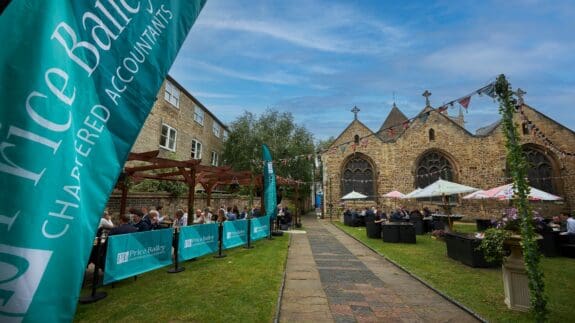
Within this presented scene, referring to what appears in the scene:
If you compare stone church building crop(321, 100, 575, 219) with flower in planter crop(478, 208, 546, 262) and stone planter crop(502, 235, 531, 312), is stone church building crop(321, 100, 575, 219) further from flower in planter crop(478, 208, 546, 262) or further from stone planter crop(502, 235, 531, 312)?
stone planter crop(502, 235, 531, 312)

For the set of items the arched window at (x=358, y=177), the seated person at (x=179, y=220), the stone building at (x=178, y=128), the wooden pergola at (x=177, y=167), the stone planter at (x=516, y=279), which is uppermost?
the stone building at (x=178, y=128)

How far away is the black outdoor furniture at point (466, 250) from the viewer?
6.83m

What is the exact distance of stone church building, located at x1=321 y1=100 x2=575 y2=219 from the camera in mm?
20000

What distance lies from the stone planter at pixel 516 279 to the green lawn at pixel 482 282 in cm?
17

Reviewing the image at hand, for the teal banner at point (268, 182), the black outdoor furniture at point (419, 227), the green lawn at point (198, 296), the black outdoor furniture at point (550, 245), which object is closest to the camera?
the green lawn at point (198, 296)

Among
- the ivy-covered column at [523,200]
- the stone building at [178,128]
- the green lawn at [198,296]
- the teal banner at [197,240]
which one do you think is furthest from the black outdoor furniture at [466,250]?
the stone building at [178,128]

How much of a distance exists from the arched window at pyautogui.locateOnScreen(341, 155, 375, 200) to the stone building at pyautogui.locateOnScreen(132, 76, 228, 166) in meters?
12.4

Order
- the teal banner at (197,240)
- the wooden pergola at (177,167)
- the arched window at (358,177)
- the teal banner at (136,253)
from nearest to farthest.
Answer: the teal banner at (136,253), the teal banner at (197,240), the wooden pergola at (177,167), the arched window at (358,177)

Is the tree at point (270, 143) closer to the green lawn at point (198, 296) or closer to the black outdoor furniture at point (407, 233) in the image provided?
the black outdoor furniture at point (407, 233)

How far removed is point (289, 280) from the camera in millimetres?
5875

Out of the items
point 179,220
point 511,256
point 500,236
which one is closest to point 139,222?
point 179,220

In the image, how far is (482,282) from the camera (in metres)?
5.66

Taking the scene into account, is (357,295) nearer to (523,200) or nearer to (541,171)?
(523,200)

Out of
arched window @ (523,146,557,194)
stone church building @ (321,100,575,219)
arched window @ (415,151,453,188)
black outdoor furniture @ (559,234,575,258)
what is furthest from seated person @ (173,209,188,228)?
arched window @ (523,146,557,194)
